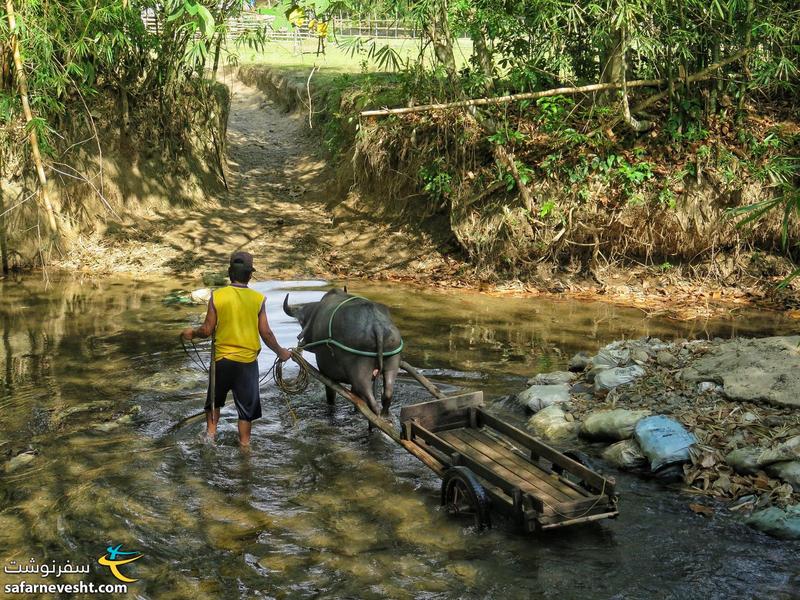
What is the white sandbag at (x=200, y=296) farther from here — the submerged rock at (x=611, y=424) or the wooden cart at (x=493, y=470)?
the submerged rock at (x=611, y=424)

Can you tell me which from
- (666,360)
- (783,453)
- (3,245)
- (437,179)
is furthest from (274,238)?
(783,453)

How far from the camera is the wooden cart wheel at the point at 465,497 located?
16.2ft

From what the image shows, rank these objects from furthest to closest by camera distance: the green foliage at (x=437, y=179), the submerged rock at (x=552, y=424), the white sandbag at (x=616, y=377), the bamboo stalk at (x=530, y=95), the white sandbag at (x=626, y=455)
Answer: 1. the green foliage at (x=437, y=179)
2. the bamboo stalk at (x=530, y=95)
3. the white sandbag at (x=616, y=377)
4. the submerged rock at (x=552, y=424)
5. the white sandbag at (x=626, y=455)

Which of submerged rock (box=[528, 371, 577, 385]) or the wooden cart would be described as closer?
the wooden cart

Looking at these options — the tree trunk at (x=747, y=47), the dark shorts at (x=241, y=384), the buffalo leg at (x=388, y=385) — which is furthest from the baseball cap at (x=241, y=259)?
the tree trunk at (x=747, y=47)

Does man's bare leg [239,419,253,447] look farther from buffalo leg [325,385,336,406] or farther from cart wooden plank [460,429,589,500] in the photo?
cart wooden plank [460,429,589,500]

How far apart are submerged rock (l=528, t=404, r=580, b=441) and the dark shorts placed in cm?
227

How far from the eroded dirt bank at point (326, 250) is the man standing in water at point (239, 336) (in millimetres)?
5879

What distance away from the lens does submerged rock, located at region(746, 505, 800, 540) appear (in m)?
4.91

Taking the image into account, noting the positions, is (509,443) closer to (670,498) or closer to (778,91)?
(670,498)

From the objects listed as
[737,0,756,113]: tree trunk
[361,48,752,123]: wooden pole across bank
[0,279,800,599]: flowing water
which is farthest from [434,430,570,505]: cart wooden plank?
[737,0,756,113]: tree trunk

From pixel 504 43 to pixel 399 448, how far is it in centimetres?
782

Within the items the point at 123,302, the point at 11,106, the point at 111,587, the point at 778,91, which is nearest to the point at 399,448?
the point at 111,587

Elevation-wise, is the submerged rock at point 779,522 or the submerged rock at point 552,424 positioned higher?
the submerged rock at point 779,522
